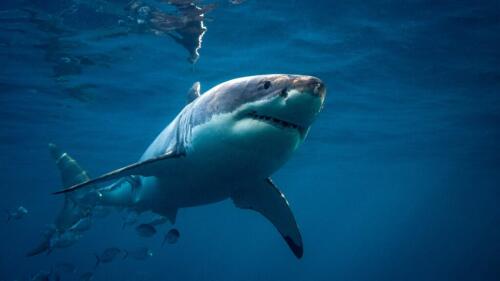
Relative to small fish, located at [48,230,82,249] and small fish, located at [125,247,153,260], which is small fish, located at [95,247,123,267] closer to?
small fish, located at [48,230,82,249]

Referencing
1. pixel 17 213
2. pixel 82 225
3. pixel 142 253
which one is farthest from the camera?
pixel 142 253

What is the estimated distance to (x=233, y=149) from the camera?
3.79 metres

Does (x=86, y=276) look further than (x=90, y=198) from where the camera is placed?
Yes

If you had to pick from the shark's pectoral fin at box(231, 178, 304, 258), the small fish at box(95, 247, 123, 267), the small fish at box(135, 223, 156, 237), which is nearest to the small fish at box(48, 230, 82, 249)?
the small fish at box(95, 247, 123, 267)

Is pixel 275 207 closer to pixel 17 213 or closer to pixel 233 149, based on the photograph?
pixel 233 149

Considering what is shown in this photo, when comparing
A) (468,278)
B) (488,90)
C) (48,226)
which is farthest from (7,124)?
(468,278)

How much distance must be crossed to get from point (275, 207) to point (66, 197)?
6.40m

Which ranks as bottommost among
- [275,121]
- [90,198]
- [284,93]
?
[90,198]

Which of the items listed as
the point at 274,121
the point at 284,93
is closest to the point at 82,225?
the point at 274,121

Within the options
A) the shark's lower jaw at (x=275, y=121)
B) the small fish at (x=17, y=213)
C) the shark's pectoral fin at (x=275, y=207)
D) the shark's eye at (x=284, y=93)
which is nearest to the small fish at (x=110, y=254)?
the small fish at (x=17, y=213)

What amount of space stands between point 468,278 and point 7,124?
54644 mm

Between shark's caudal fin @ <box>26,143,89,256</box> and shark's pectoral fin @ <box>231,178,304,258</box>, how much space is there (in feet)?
16.2

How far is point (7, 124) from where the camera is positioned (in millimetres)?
23859

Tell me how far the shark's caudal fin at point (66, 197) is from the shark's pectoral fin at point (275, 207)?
4951 mm
